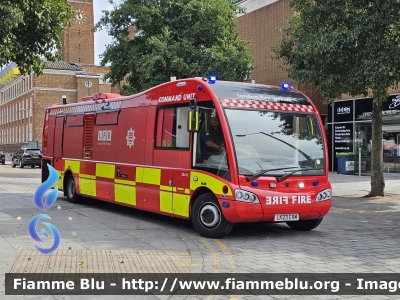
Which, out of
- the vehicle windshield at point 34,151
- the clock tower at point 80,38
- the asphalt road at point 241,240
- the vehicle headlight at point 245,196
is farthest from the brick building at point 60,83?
the vehicle headlight at point 245,196

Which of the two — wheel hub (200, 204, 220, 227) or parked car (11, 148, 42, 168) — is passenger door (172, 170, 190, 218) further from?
parked car (11, 148, 42, 168)

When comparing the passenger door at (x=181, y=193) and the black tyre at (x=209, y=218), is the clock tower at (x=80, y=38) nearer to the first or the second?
the passenger door at (x=181, y=193)

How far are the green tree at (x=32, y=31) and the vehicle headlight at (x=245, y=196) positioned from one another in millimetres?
6166

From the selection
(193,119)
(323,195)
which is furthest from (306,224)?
(193,119)

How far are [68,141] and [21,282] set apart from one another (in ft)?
30.3

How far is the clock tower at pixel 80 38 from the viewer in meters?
75.1

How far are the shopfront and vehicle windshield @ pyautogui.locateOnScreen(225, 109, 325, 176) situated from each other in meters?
17.4

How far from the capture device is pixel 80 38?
Answer: 76312 millimetres

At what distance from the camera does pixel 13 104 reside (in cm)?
8506

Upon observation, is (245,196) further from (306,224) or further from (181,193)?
(306,224)

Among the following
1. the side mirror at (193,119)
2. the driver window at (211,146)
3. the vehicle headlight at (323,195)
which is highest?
the side mirror at (193,119)

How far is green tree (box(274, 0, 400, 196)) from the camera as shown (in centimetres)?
1352

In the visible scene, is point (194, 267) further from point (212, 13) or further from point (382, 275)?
point (212, 13)

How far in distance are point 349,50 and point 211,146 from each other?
23.0ft
